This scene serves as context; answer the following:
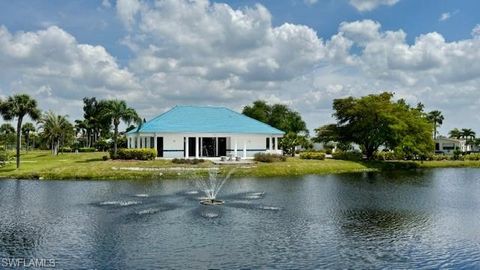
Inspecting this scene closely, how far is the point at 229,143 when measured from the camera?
202ft

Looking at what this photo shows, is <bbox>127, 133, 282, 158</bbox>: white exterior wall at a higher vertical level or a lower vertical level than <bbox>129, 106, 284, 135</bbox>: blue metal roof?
lower

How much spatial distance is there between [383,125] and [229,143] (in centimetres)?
2273

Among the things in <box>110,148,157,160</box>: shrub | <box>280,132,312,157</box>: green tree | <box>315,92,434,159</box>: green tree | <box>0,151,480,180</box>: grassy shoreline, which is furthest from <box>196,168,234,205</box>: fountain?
<box>315,92,434,159</box>: green tree

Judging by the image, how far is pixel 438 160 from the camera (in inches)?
2953

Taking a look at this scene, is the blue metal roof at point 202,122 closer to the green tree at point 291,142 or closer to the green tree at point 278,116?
the green tree at point 291,142

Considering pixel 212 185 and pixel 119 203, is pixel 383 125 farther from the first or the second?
pixel 119 203

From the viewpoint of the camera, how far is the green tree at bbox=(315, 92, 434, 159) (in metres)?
64.4

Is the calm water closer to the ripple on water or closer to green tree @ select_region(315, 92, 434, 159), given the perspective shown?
the ripple on water

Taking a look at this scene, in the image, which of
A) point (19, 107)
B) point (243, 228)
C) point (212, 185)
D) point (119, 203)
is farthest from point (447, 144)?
point (243, 228)

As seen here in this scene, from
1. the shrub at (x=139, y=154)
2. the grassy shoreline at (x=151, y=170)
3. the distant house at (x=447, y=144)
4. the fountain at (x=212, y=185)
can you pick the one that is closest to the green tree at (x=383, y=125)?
the grassy shoreline at (x=151, y=170)

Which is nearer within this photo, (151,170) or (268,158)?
(151,170)

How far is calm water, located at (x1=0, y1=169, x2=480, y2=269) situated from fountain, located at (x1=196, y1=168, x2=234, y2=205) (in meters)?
1.01

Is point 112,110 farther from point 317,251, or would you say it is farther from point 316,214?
point 317,251

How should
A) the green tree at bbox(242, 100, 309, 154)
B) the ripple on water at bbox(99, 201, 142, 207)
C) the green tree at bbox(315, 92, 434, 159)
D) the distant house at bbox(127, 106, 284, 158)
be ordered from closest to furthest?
the ripple on water at bbox(99, 201, 142, 207)
the distant house at bbox(127, 106, 284, 158)
the green tree at bbox(315, 92, 434, 159)
the green tree at bbox(242, 100, 309, 154)
